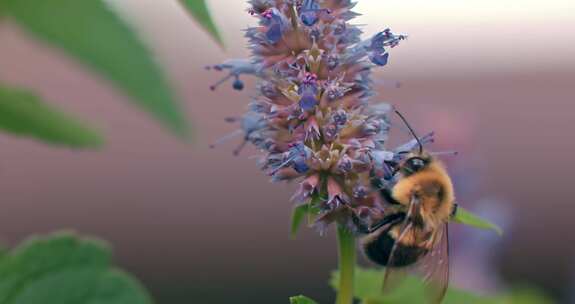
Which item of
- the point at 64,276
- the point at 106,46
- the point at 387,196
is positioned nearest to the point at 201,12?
the point at 106,46

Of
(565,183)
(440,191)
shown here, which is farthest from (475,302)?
(565,183)

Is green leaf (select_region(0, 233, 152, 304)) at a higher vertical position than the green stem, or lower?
higher

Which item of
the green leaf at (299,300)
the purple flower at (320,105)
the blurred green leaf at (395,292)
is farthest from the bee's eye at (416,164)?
the green leaf at (299,300)

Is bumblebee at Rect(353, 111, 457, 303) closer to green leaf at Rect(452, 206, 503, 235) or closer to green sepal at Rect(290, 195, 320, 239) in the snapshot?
green leaf at Rect(452, 206, 503, 235)

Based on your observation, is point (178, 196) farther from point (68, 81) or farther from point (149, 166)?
point (68, 81)

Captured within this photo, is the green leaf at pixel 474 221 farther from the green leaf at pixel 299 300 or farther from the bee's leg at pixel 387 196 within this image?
the green leaf at pixel 299 300

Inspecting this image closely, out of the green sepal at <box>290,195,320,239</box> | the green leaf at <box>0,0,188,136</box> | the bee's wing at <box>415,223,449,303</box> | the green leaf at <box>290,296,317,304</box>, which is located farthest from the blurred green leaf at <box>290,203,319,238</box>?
the green leaf at <box>0,0,188,136</box>
